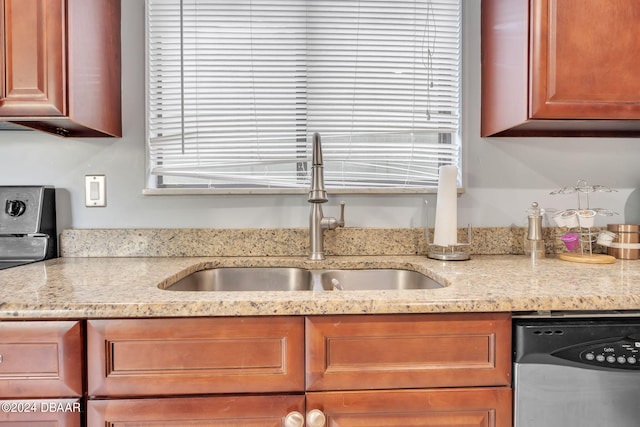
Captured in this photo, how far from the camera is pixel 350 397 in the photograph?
33.5 inches

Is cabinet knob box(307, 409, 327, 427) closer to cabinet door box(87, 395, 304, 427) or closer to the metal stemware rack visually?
cabinet door box(87, 395, 304, 427)

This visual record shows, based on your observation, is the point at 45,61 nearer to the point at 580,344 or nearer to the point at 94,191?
the point at 94,191

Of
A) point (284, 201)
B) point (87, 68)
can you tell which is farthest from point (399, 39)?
point (87, 68)

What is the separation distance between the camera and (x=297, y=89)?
4.96 ft

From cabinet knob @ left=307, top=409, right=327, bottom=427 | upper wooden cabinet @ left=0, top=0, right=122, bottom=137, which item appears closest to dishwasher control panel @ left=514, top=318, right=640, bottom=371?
cabinet knob @ left=307, top=409, right=327, bottom=427

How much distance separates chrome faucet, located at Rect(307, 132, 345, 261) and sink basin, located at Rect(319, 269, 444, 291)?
0.08 metres

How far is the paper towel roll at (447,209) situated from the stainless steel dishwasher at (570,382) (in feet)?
1.77

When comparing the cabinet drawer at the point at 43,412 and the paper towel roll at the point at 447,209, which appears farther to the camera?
the paper towel roll at the point at 447,209

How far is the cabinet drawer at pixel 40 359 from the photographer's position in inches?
32.0

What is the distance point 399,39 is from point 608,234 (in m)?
1.05

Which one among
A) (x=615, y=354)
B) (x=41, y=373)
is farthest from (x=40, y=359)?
(x=615, y=354)

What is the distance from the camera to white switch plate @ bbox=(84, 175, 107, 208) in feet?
4.82

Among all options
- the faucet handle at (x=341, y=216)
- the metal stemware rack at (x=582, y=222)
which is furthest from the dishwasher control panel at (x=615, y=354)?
the faucet handle at (x=341, y=216)

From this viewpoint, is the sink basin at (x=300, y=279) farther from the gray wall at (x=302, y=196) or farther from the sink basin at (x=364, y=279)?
the gray wall at (x=302, y=196)
